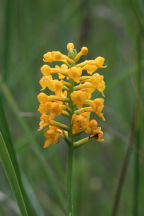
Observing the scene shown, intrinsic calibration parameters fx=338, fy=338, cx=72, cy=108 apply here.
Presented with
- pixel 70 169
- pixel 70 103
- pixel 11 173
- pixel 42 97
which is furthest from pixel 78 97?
pixel 11 173

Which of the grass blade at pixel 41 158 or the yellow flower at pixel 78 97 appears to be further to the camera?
the grass blade at pixel 41 158

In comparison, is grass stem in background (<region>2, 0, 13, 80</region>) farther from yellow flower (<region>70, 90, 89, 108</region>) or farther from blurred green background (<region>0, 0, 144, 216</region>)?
yellow flower (<region>70, 90, 89, 108</region>)

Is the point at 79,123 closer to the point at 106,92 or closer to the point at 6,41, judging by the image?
the point at 106,92

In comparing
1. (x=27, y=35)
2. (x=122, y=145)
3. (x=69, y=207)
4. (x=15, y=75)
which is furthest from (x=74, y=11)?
(x=69, y=207)

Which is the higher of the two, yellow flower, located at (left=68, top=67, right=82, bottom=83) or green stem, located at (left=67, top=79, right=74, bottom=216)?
yellow flower, located at (left=68, top=67, right=82, bottom=83)

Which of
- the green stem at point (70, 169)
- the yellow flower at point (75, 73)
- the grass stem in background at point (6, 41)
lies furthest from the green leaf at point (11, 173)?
the grass stem in background at point (6, 41)

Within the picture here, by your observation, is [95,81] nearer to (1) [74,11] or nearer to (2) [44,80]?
(2) [44,80]

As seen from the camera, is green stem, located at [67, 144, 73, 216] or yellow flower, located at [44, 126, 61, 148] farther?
yellow flower, located at [44, 126, 61, 148]

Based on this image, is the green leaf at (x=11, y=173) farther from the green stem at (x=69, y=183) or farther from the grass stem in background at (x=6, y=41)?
the grass stem in background at (x=6, y=41)

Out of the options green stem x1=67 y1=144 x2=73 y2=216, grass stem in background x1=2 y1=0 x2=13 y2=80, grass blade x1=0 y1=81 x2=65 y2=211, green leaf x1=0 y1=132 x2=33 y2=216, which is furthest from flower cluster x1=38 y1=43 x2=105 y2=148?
grass stem in background x1=2 y1=0 x2=13 y2=80
